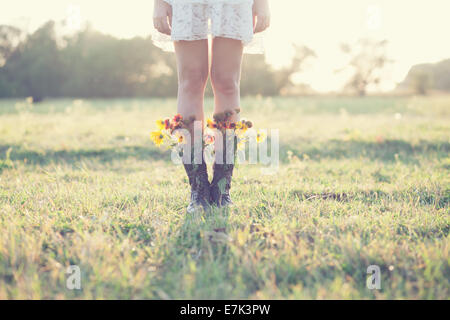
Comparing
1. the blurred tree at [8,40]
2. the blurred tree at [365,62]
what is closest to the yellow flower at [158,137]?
the blurred tree at [8,40]

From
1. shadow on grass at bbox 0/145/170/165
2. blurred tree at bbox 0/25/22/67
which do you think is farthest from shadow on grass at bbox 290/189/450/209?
blurred tree at bbox 0/25/22/67

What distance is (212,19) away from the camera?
7.35 feet

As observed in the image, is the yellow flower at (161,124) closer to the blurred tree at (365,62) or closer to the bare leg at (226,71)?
the bare leg at (226,71)

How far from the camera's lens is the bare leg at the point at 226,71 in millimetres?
2363

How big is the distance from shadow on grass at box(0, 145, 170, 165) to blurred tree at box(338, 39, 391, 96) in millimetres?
40823

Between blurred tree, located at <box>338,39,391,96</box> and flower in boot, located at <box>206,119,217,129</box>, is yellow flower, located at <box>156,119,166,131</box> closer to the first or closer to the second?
flower in boot, located at <box>206,119,217,129</box>

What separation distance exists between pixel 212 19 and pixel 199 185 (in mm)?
1080

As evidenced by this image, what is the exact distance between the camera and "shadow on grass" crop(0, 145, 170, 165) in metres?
4.59

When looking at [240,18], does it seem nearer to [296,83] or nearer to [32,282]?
[32,282]

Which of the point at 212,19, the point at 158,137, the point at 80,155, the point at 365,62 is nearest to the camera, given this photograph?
the point at 212,19

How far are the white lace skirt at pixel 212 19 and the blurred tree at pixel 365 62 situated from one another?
1683 inches

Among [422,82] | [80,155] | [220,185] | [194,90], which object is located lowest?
[220,185]

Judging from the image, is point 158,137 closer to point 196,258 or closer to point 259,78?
point 196,258

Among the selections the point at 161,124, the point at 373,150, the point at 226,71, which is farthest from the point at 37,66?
the point at 226,71
